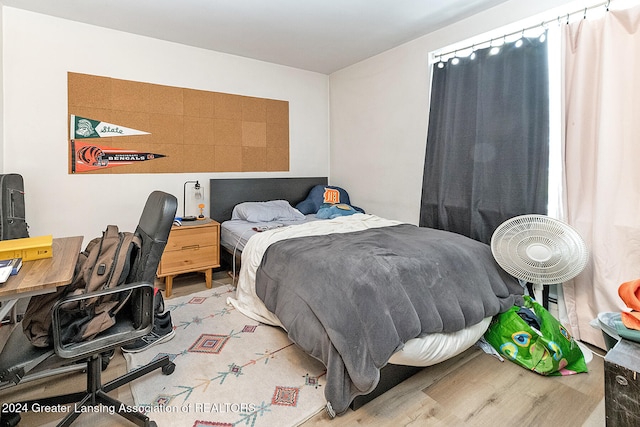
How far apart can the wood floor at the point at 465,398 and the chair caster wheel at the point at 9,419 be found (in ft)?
0.18

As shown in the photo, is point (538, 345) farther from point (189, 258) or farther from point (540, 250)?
point (189, 258)

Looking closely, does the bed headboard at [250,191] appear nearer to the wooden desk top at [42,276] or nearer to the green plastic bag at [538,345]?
the wooden desk top at [42,276]

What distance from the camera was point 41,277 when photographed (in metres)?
1.25

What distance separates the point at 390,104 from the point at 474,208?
5.14 ft

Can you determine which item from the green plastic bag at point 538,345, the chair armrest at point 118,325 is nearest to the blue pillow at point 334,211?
the green plastic bag at point 538,345

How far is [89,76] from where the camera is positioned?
3092mm

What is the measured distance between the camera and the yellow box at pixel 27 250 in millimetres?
1420

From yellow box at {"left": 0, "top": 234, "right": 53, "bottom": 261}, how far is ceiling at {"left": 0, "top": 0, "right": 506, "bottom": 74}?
215 cm

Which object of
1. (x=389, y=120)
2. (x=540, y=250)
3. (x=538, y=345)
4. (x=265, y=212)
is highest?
(x=389, y=120)

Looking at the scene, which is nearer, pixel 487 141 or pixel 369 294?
pixel 369 294

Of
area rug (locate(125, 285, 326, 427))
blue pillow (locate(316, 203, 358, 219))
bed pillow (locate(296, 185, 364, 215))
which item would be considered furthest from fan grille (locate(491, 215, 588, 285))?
bed pillow (locate(296, 185, 364, 215))

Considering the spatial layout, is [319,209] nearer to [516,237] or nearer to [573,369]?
[516,237]

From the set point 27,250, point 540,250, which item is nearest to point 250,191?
point 27,250

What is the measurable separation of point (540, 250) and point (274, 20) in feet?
9.27
